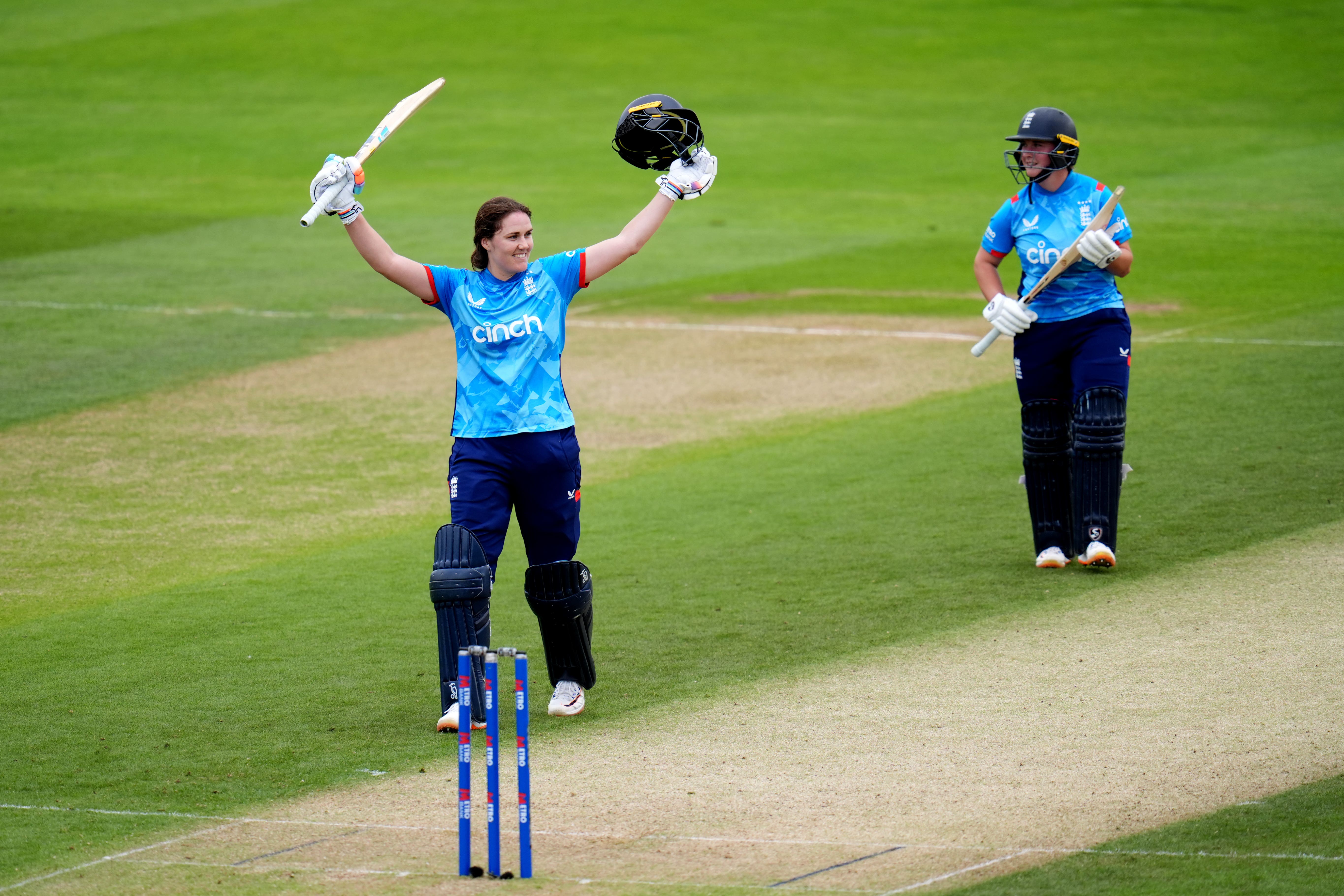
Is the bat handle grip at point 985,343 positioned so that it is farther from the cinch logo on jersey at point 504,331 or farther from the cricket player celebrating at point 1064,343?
the cinch logo on jersey at point 504,331

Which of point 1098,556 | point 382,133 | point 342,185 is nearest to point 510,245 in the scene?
point 342,185

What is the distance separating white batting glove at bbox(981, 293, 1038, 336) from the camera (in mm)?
8641

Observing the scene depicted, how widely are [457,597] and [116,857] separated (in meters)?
1.61

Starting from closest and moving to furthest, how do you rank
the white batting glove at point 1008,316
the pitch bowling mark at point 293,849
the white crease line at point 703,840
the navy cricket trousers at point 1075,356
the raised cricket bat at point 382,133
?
the white crease line at point 703,840, the pitch bowling mark at point 293,849, the raised cricket bat at point 382,133, the white batting glove at point 1008,316, the navy cricket trousers at point 1075,356

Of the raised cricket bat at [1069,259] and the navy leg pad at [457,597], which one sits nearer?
the navy leg pad at [457,597]

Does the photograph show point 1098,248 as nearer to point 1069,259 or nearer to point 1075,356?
point 1069,259

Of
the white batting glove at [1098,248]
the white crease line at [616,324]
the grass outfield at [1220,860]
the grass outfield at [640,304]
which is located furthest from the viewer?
the white crease line at [616,324]

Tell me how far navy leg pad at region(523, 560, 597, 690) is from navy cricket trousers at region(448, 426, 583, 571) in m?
0.13

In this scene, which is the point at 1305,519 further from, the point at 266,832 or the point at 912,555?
the point at 266,832

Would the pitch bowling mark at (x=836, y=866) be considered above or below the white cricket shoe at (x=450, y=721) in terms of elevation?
below

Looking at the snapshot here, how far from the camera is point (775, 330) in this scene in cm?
1652

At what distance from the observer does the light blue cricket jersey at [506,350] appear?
6766mm

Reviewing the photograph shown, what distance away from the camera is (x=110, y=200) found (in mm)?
25328

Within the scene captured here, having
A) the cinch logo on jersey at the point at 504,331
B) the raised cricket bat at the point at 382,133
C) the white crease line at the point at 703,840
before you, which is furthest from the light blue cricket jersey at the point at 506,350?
the white crease line at the point at 703,840
